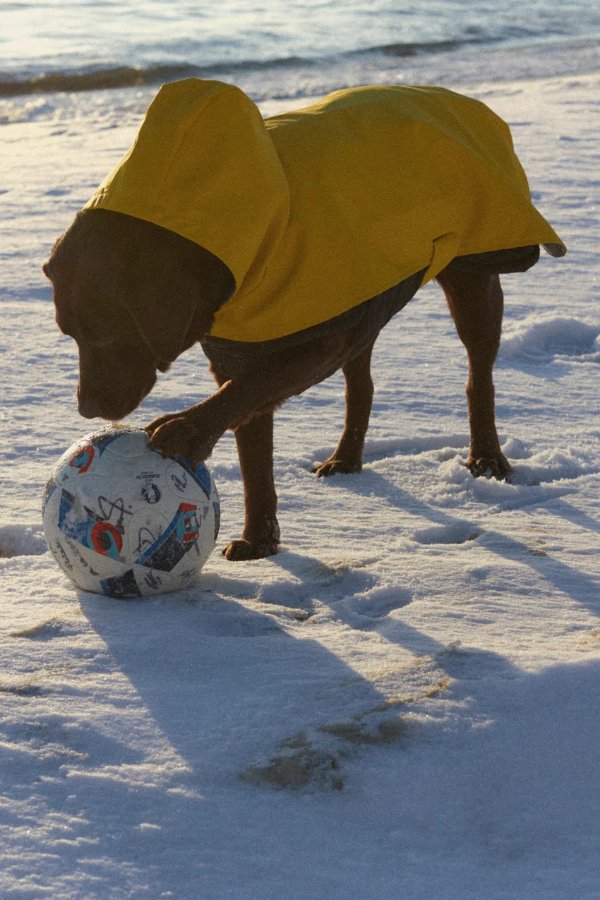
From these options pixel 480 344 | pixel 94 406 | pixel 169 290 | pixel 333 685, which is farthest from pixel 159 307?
pixel 480 344

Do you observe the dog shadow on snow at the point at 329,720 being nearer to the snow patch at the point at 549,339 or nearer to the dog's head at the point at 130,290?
the dog's head at the point at 130,290

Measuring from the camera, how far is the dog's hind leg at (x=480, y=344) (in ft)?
13.4

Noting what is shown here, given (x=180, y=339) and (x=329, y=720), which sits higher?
Answer: (x=180, y=339)

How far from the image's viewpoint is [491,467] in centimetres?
411

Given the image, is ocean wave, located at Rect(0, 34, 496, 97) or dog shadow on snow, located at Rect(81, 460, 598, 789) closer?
dog shadow on snow, located at Rect(81, 460, 598, 789)

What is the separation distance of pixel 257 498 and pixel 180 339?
70 centimetres

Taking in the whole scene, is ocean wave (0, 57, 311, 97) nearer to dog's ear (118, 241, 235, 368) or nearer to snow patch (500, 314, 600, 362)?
snow patch (500, 314, 600, 362)

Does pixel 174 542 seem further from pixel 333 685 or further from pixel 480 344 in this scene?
pixel 480 344

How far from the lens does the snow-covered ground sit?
2.05m

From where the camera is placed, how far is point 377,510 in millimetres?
3881

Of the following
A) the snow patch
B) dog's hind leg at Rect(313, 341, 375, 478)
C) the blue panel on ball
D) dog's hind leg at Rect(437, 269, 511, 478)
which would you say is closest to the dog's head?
the blue panel on ball

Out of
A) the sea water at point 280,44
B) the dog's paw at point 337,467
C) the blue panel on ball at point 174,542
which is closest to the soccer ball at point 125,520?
the blue panel on ball at point 174,542

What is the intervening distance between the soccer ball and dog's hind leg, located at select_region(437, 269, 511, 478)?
1349 millimetres

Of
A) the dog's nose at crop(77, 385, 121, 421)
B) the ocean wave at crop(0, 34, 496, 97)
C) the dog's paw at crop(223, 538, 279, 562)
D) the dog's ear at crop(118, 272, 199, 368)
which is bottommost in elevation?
the dog's paw at crop(223, 538, 279, 562)
